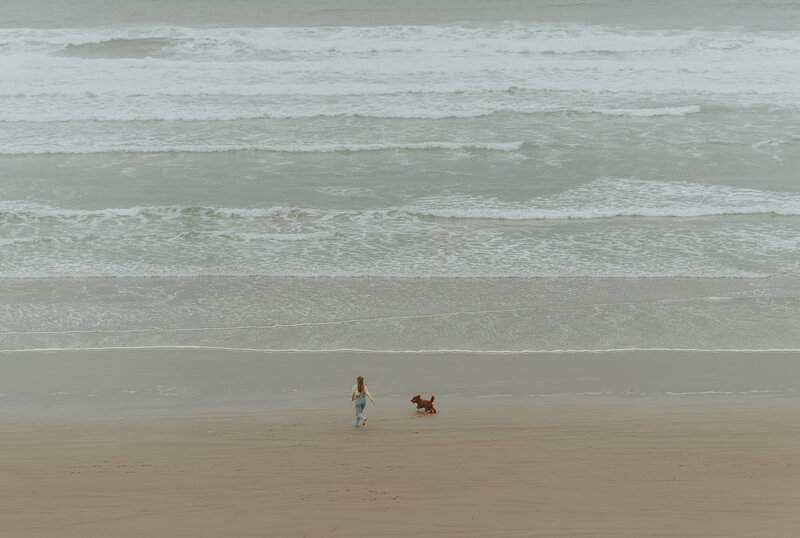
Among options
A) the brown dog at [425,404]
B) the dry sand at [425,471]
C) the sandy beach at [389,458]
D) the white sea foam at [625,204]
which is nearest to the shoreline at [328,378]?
the sandy beach at [389,458]

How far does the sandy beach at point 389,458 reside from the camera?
726 centimetres

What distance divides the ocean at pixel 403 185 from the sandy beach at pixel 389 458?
146 centimetres

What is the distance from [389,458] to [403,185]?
10879 mm

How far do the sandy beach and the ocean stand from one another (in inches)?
57.5

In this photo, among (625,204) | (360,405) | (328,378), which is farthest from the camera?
(625,204)

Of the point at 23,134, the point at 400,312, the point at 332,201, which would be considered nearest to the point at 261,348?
the point at 400,312

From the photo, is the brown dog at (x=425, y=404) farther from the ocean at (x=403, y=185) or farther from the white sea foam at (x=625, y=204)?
the white sea foam at (x=625, y=204)

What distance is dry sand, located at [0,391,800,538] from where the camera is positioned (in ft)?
23.7

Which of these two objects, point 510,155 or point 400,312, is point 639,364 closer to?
point 400,312

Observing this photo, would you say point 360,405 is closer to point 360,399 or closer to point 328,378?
point 360,399

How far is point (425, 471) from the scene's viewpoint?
8.07 meters

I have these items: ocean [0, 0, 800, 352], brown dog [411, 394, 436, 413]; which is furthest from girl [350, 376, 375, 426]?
ocean [0, 0, 800, 352]

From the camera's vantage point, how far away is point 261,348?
11398mm

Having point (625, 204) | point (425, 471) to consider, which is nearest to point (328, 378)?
point (425, 471)
